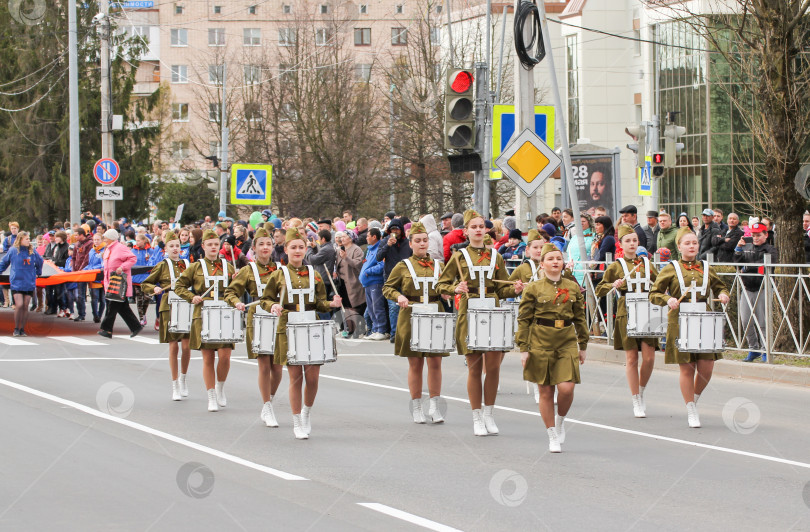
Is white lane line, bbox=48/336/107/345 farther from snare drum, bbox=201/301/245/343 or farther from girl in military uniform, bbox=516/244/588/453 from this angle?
girl in military uniform, bbox=516/244/588/453

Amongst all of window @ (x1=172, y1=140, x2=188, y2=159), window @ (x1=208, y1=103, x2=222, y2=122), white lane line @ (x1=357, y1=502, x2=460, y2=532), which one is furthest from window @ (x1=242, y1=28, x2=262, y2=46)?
white lane line @ (x1=357, y1=502, x2=460, y2=532)

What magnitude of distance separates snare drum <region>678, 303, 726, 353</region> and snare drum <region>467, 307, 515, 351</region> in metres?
1.63

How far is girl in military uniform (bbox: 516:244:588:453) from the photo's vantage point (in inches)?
383

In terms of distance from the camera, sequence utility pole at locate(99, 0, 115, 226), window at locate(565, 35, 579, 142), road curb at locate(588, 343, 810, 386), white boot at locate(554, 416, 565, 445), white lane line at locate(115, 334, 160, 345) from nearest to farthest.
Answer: white boot at locate(554, 416, 565, 445) < road curb at locate(588, 343, 810, 386) < white lane line at locate(115, 334, 160, 345) < utility pole at locate(99, 0, 115, 226) < window at locate(565, 35, 579, 142)

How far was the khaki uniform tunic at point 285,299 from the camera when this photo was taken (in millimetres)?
10570

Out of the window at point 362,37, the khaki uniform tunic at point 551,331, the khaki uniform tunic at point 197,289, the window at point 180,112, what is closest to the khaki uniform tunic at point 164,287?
the khaki uniform tunic at point 197,289

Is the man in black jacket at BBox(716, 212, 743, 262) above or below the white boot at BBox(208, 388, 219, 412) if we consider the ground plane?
above

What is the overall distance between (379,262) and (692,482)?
1181 centimetres

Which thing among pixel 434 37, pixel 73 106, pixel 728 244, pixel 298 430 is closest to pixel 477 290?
pixel 298 430

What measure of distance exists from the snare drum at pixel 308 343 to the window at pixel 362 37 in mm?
71041

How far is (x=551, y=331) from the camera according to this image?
9.81 metres

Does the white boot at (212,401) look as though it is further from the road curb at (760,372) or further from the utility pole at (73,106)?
the utility pole at (73,106)

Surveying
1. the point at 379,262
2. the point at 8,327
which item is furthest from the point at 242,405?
the point at 8,327

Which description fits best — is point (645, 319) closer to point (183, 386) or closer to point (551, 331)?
point (551, 331)
